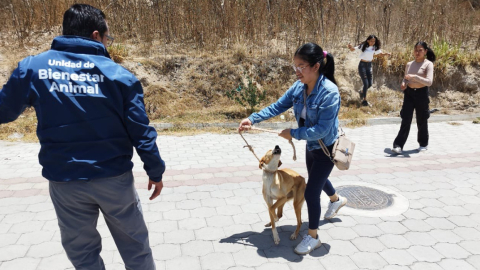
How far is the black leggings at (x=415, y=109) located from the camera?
6.26 metres

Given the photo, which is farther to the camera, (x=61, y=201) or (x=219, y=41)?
(x=219, y=41)

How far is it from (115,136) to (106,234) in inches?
74.9

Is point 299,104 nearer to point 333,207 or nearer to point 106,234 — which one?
point 333,207

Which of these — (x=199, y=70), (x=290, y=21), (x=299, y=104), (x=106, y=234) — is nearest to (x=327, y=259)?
(x=299, y=104)

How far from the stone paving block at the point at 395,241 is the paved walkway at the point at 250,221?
1cm

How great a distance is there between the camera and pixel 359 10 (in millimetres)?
12438

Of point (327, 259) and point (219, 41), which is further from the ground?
point (219, 41)

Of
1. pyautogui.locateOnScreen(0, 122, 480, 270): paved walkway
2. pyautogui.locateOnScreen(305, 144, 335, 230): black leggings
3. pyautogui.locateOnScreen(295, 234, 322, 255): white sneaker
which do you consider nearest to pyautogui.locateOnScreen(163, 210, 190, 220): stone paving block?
pyautogui.locateOnScreen(0, 122, 480, 270): paved walkway

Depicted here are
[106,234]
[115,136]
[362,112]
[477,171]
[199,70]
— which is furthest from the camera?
[199,70]

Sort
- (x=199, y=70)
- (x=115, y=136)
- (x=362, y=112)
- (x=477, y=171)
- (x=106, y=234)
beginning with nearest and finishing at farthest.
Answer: (x=115, y=136), (x=106, y=234), (x=477, y=171), (x=362, y=112), (x=199, y=70)

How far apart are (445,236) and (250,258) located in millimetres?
2066

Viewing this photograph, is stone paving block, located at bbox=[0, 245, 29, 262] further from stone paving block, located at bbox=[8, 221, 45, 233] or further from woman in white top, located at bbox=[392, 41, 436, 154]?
woman in white top, located at bbox=[392, 41, 436, 154]

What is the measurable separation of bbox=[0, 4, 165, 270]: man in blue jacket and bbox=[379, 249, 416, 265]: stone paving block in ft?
7.63

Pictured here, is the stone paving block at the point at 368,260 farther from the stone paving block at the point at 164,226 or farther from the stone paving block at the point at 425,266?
the stone paving block at the point at 164,226
